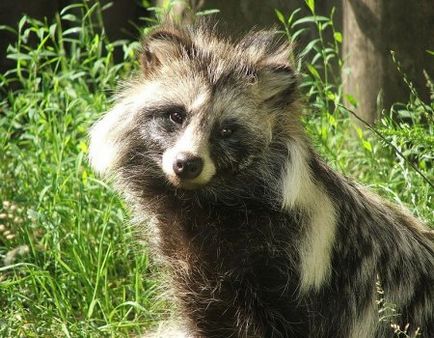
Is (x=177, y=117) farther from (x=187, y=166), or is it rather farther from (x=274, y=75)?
(x=274, y=75)

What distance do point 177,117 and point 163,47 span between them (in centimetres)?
43

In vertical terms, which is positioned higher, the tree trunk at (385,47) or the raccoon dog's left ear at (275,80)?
the raccoon dog's left ear at (275,80)

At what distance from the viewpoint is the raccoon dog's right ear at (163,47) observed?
5.16m

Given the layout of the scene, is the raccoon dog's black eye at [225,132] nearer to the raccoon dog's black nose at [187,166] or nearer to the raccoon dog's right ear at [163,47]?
the raccoon dog's black nose at [187,166]

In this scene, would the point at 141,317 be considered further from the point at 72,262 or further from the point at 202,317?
the point at 202,317

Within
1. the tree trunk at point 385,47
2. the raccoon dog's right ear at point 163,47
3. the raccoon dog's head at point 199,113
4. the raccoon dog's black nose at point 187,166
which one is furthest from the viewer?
the tree trunk at point 385,47

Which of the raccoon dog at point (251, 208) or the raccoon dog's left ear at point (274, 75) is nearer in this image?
the raccoon dog at point (251, 208)

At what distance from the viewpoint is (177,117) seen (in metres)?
4.95

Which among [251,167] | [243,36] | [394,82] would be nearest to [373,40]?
[394,82]

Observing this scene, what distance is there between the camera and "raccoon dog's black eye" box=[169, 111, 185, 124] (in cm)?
493

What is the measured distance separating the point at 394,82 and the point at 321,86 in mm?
519

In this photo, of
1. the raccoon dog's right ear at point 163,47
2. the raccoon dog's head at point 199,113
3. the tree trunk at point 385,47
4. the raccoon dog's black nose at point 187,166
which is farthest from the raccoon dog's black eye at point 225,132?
the tree trunk at point 385,47

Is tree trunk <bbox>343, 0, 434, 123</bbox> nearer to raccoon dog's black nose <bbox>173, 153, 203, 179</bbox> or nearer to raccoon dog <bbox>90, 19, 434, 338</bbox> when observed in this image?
raccoon dog <bbox>90, 19, 434, 338</bbox>

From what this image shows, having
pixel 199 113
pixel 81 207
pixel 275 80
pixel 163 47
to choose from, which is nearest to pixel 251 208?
pixel 199 113
